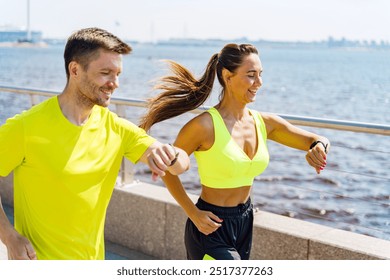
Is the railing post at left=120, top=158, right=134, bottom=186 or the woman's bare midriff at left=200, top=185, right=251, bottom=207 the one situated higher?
the woman's bare midriff at left=200, top=185, right=251, bottom=207

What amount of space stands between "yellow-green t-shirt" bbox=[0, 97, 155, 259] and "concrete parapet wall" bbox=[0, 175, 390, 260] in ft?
6.75

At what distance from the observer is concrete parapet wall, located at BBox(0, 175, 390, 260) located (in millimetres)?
4234

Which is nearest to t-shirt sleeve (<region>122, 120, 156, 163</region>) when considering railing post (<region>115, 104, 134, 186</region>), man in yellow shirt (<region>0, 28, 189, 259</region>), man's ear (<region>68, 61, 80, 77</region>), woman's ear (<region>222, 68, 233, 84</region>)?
man in yellow shirt (<region>0, 28, 189, 259</region>)

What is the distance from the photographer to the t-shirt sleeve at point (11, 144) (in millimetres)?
2484

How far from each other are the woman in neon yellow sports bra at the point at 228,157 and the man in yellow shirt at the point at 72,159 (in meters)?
0.74

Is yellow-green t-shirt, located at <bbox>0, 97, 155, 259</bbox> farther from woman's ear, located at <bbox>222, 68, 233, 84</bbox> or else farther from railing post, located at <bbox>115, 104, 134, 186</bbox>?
railing post, located at <bbox>115, 104, 134, 186</bbox>

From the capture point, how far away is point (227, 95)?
3619 mm

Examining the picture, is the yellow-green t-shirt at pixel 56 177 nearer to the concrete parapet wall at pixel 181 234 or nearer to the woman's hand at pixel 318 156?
the woman's hand at pixel 318 156

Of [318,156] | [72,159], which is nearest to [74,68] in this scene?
[72,159]

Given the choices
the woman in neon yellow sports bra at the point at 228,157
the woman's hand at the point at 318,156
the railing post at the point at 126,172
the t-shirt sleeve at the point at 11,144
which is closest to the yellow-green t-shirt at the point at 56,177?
the t-shirt sleeve at the point at 11,144

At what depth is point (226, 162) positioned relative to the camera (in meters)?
3.38

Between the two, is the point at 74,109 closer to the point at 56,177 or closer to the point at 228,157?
the point at 56,177

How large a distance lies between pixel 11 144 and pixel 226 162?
1.24 meters
